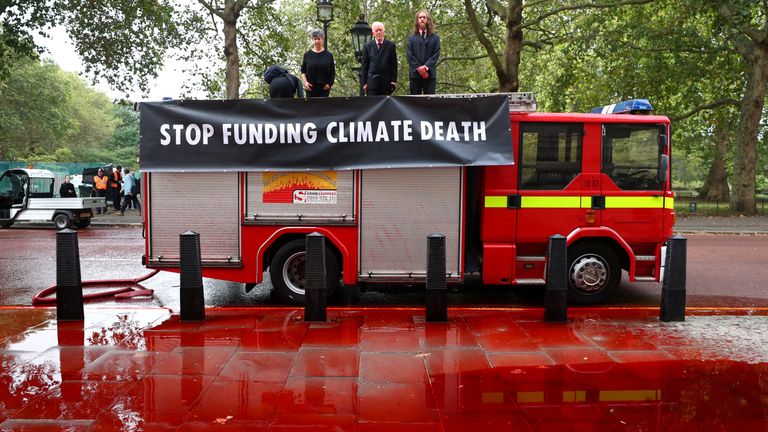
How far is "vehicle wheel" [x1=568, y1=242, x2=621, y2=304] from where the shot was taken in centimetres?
782

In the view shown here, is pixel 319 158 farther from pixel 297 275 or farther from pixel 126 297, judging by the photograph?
pixel 126 297

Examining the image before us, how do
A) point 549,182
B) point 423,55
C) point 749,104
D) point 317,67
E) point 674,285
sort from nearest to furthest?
1. point 674,285
2. point 549,182
3. point 423,55
4. point 317,67
5. point 749,104

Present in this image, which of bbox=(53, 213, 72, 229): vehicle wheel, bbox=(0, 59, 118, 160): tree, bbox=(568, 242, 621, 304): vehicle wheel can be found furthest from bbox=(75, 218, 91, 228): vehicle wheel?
bbox=(0, 59, 118, 160): tree

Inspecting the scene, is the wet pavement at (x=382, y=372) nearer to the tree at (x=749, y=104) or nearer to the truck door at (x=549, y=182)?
the truck door at (x=549, y=182)

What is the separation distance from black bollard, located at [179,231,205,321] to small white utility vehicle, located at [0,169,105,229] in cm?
1366

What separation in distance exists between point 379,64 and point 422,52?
630 millimetres

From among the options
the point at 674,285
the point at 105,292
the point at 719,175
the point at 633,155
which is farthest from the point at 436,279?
the point at 719,175

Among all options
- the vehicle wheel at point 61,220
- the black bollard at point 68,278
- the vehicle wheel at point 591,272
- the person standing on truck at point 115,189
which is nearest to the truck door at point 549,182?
the vehicle wheel at point 591,272

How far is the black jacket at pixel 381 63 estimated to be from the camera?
898 centimetres

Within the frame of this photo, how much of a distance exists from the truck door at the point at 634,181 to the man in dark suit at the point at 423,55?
8.49ft

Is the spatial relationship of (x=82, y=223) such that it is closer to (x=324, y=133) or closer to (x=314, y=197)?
(x=314, y=197)

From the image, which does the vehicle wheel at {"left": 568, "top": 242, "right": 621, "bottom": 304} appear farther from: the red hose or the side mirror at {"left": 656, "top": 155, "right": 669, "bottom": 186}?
the red hose

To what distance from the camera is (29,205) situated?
1839cm

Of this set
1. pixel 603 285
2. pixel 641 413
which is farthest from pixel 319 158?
pixel 641 413
